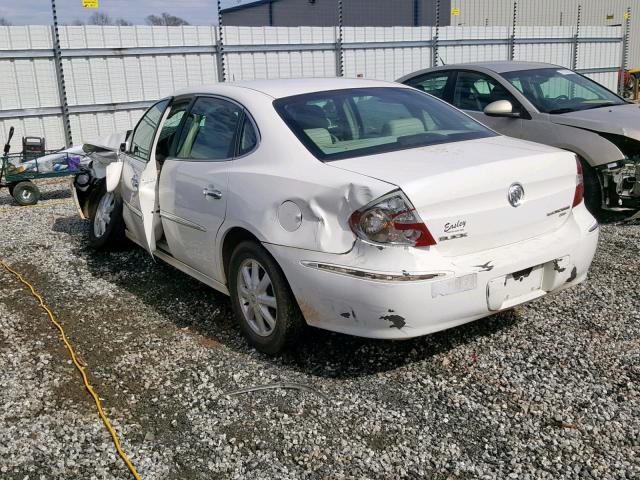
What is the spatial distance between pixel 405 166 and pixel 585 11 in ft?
93.8

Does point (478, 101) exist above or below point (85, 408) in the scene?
above

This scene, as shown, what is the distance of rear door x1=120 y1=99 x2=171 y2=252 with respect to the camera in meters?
4.86

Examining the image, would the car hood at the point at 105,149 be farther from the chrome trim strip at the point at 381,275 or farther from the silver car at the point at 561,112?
the chrome trim strip at the point at 381,275

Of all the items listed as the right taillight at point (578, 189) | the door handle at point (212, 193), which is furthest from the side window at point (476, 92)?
the door handle at point (212, 193)

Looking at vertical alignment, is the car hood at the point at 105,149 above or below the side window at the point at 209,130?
below

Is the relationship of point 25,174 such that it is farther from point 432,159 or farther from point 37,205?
point 432,159

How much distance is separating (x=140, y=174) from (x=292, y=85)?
1.41 meters

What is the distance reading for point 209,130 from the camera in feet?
14.5

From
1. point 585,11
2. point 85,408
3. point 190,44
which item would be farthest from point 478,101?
point 585,11

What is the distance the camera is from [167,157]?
4.77m

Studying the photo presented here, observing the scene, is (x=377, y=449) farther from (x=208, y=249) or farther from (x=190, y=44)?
(x=190, y=44)

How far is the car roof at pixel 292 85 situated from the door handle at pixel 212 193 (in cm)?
69

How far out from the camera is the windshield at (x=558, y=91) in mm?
6918

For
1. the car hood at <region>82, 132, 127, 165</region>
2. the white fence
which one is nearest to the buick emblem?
the car hood at <region>82, 132, 127, 165</region>
